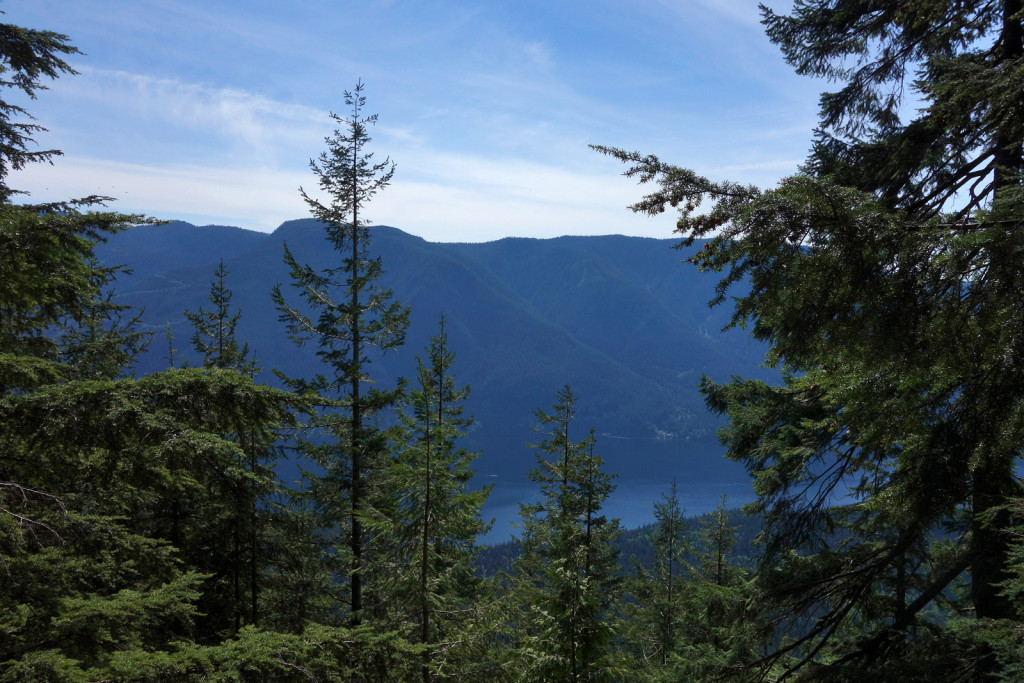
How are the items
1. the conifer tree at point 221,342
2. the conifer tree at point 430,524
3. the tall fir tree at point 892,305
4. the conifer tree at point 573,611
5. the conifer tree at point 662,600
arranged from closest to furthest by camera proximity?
the tall fir tree at point 892,305
the conifer tree at point 430,524
the conifer tree at point 573,611
the conifer tree at point 221,342
the conifer tree at point 662,600

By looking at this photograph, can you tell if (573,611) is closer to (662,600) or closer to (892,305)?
(892,305)

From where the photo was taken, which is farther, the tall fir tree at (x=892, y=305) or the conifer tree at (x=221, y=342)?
the conifer tree at (x=221, y=342)

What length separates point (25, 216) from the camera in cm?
407

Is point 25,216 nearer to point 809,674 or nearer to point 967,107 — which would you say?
point 967,107

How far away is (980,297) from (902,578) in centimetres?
587

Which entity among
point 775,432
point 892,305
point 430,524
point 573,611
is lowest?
point 573,611

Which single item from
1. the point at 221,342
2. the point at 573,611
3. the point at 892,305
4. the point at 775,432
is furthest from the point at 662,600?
the point at 892,305

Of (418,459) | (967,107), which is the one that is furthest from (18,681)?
(967,107)

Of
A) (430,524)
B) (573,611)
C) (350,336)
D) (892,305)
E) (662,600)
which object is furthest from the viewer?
(662,600)

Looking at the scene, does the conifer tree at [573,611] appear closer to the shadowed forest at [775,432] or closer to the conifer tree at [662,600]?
the shadowed forest at [775,432]

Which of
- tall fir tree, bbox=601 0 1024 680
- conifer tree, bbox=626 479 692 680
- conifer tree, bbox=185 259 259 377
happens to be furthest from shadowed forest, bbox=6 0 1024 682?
conifer tree, bbox=626 479 692 680

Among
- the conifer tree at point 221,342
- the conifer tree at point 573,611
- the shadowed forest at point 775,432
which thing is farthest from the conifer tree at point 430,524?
the conifer tree at point 221,342

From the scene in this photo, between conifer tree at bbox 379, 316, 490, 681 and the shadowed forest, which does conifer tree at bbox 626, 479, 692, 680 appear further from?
conifer tree at bbox 379, 316, 490, 681

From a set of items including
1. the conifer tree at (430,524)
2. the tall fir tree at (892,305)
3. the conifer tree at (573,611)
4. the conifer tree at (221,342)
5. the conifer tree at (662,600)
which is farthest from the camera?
the conifer tree at (662,600)
